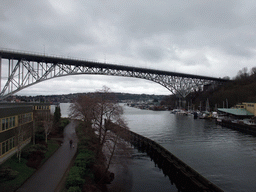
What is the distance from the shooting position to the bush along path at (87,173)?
10.0 meters

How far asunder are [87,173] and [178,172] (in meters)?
6.73

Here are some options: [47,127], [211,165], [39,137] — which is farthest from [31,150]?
[211,165]

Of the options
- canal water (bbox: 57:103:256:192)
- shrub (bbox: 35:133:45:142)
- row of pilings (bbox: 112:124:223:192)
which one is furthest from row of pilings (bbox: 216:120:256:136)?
shrub (bbox: 35:133:45:142)

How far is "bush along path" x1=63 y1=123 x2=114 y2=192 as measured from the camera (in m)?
10.0

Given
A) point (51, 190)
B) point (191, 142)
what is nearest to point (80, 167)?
point (51, 190)

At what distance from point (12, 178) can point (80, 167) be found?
142 inches

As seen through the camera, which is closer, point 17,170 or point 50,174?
point 17,170

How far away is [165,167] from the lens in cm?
1723

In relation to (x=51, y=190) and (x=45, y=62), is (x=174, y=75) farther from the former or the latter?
(x=51, y=190)

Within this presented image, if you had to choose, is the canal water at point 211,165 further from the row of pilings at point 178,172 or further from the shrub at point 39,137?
the shrub at point 39,137

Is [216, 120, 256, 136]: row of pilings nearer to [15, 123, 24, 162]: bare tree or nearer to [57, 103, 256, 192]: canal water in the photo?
[57, 103, 256, 192]: canal water

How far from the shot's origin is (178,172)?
14.7 meters

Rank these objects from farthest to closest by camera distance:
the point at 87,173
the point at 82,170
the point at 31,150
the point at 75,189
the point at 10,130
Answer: the point at 31,150 < the point at 10,130 < the point at 87,173 < the point at 82,170 < the point at 75,189

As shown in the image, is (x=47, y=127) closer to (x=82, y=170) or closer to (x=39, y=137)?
(x=39, y=137)
